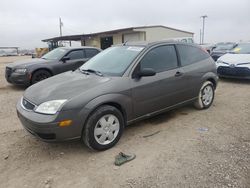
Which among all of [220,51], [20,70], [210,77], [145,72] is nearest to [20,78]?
[20,70]

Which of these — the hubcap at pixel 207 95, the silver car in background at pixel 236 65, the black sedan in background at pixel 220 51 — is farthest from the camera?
the black sedan in background at pixel 220 51

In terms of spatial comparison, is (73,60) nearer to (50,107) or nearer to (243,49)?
(50,107)

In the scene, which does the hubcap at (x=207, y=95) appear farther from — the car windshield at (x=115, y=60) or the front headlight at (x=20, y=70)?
the front headlight at (x=20, y=70)

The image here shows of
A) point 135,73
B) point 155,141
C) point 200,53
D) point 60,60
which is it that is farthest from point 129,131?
point 60,60

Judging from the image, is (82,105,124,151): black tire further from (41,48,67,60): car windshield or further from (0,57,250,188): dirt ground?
(41,48,67,60): car windshield

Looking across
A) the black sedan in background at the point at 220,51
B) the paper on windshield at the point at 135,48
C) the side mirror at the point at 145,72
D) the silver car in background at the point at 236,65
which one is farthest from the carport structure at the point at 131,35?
the side mirror at the point at 145,72

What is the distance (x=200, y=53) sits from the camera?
538 centimetres

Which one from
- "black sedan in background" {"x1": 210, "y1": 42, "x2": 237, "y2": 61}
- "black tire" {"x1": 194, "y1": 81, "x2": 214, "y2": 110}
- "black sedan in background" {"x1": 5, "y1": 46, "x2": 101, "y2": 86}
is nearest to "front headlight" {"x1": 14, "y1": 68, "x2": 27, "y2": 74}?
"black sedan in background" {"x1": 5, "y1": 46, "x2": 101, "y2": 86}

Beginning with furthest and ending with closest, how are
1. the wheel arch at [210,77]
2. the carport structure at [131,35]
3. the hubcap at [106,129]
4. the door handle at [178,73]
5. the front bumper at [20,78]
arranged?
the carport structure at [131,35]
the front bumper at [20,78]
the wheel arch at [210,77]
the door handle at [178,73]
the hubcap at [106,129]

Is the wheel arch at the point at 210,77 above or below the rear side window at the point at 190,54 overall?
below

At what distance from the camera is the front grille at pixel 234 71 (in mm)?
8062

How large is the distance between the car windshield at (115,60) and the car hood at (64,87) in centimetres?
28

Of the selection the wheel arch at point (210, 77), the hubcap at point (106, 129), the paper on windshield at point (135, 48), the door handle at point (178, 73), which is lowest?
the hubcap at point (106, 129)

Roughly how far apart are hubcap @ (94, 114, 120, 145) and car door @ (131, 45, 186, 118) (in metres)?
0.46
